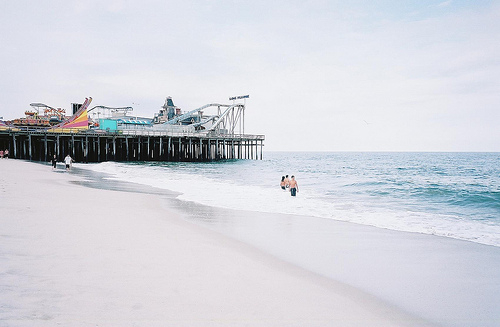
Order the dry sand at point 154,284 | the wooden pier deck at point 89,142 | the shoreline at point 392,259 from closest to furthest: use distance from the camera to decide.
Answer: the dry sand at point 154,284, the shoreline at point 392,259, the wooden pier deck at point 89,142

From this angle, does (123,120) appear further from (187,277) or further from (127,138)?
(187,277)

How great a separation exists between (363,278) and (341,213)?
19.8 feet

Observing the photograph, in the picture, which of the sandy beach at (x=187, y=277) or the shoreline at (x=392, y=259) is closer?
the sandy beach at (x=187, y=277)

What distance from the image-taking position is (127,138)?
4466cm

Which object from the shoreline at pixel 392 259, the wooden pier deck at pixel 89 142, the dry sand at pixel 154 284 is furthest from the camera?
the wooden pier deck at pixel 89 142

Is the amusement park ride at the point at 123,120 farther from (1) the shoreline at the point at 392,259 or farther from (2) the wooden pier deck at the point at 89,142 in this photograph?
(1) the shoreline at the point at 392,259

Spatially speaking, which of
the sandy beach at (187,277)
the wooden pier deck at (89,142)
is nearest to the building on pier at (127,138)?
the wooden pier deck at (89,142)

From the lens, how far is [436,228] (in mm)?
9188

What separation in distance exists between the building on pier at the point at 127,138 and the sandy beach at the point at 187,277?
35918 mm

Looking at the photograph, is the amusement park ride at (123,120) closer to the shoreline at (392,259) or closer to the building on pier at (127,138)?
the building on pier at (127,138)

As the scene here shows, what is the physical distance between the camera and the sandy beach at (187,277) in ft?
11.6

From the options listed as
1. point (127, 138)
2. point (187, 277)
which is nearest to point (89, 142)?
point (127, 138)

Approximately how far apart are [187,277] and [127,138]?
43.1 m

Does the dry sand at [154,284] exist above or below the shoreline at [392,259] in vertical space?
above
